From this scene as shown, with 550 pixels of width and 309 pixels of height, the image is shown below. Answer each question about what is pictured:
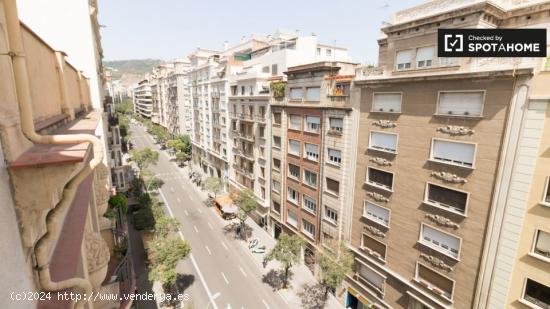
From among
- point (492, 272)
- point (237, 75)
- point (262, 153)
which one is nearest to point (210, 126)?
→ point (237, 75)

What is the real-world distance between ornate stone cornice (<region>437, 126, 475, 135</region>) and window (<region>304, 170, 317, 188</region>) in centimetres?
1477

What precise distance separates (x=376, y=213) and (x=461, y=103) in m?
11.9

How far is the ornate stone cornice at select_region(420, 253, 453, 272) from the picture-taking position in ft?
67.6

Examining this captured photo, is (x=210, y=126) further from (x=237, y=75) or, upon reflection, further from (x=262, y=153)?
(x=262, y=153)

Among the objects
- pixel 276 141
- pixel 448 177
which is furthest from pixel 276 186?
pixel 448 177

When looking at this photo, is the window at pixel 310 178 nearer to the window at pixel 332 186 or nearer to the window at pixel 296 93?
the window at pixel 332 186

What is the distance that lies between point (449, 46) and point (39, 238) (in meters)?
23.5

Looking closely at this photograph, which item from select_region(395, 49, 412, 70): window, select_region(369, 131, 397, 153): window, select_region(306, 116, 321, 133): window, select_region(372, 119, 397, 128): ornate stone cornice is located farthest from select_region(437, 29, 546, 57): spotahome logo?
select_region(306, 116, 321, 133): window

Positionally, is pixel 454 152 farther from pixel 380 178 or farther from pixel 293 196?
pixel 293 196

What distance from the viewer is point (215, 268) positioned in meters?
35.2

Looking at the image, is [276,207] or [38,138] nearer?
[38,138]

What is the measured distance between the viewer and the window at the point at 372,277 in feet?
84.8

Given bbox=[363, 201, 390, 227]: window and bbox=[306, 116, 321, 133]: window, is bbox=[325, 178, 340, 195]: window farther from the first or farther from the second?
bbox=[306, 116, 321, 133]: window

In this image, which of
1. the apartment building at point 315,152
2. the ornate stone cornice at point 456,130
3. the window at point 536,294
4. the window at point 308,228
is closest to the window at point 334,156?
the apartment building at point 315,152
